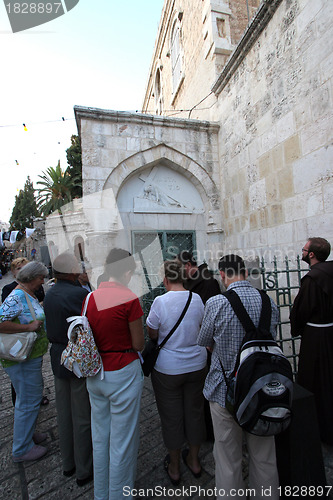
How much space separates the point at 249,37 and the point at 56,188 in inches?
863

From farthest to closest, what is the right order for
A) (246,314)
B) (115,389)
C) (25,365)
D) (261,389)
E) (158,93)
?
(158,93) < (25,365) < (115,389) < (246,314) < (261,389)

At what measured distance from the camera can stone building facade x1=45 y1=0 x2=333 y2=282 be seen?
13.2 feet

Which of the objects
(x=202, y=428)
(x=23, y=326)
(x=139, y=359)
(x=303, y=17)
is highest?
(x=303, y=17)

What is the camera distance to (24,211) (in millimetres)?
35906

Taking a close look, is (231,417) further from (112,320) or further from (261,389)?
(112,320)

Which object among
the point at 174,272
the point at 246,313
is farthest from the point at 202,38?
the point at 246,313

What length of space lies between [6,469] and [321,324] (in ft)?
9.82

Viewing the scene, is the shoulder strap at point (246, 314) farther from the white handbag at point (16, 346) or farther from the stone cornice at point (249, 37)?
the stone cornice at point (249, 37)

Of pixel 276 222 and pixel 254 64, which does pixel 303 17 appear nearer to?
pixel 254 64

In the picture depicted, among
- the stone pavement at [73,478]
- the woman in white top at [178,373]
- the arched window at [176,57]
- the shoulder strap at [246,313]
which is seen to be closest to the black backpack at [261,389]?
the shoulder strap at [246,313]

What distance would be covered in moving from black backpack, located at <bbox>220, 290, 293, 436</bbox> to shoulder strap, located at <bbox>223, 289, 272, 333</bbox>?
2.5 inches

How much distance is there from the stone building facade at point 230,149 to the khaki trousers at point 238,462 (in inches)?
130

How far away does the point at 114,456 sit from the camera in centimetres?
169

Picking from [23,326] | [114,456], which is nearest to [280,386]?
[114,456]
